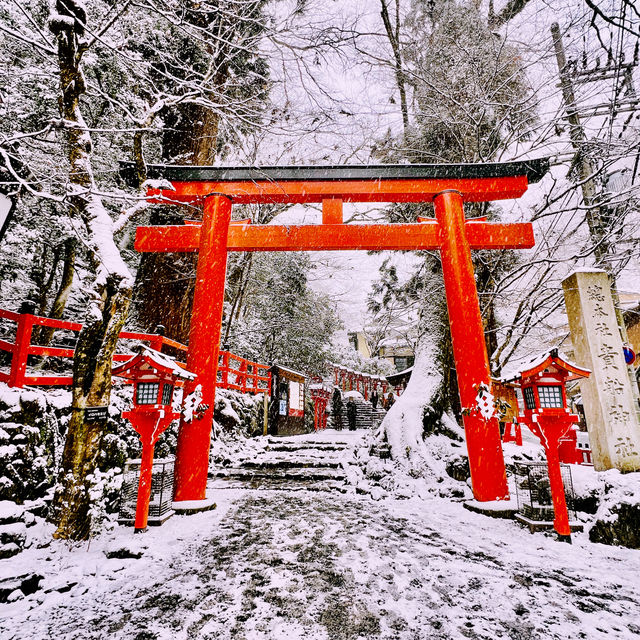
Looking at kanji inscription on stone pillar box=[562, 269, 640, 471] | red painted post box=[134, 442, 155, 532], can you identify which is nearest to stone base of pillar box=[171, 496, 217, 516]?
red painted post box=[134, 442, 155, 532]

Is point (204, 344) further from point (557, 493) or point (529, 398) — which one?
point (557, 493)

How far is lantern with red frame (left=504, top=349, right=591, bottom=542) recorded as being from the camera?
13.5 ft

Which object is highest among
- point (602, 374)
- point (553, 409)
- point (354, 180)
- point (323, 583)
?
point (354, 180)

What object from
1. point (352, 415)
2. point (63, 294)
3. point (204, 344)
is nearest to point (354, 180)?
point (204, 344)

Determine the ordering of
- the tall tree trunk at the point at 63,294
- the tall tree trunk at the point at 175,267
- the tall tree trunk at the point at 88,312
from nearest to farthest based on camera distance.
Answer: the tall tree trunk at the point at 88,312, the tall tree trunk at the point at 175,267, the tall tree trunk at the point at 63,294

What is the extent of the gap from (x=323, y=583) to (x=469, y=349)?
4021 millimetres

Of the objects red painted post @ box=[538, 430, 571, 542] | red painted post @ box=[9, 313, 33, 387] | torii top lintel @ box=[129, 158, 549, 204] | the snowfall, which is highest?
torii top lintel @ box=[129, 158, 549, 204]

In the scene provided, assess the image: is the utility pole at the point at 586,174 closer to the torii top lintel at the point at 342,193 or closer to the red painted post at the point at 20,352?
the torii top lintel at the point at 342,193

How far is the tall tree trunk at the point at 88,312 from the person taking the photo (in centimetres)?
373

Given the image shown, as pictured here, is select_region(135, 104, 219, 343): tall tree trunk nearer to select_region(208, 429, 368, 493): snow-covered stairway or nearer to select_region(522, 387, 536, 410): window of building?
select_region(208, 429, 368, 493): snow-covered stairway

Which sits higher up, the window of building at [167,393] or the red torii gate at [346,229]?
the red torii gate at [346,229]

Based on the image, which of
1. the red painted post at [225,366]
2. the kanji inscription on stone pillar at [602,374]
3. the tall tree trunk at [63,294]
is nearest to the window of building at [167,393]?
the red painted post at [225,366]

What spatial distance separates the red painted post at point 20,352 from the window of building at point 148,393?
186cm

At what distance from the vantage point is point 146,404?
13.6 feet
